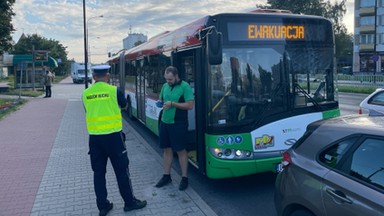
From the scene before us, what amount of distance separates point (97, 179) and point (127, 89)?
31.6 ft

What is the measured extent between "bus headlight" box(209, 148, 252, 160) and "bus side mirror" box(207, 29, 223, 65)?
127 centimetres

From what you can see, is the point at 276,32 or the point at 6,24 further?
the point at 6,24

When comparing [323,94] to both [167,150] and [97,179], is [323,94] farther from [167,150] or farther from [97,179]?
[97,179]

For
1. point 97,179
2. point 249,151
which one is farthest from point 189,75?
point 97,179

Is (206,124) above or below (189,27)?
below

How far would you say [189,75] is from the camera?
271 inches

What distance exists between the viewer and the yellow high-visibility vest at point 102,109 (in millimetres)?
4785

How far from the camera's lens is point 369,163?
9.57 feet

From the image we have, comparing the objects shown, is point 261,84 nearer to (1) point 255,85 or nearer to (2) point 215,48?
(1) point 255,85

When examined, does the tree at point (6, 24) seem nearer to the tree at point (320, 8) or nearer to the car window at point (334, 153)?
the car window at point (334, 153)

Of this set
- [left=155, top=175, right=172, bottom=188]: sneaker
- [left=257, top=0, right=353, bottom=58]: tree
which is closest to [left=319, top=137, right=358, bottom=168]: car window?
[left=155, top=175, right=172, bottom=188]: sneaker

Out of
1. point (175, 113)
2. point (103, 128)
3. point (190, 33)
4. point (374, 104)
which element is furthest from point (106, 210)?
point (374, 104)

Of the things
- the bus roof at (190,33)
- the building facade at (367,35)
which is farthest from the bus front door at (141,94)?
the building facade at (367,35)

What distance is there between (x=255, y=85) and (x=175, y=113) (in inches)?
50.1
